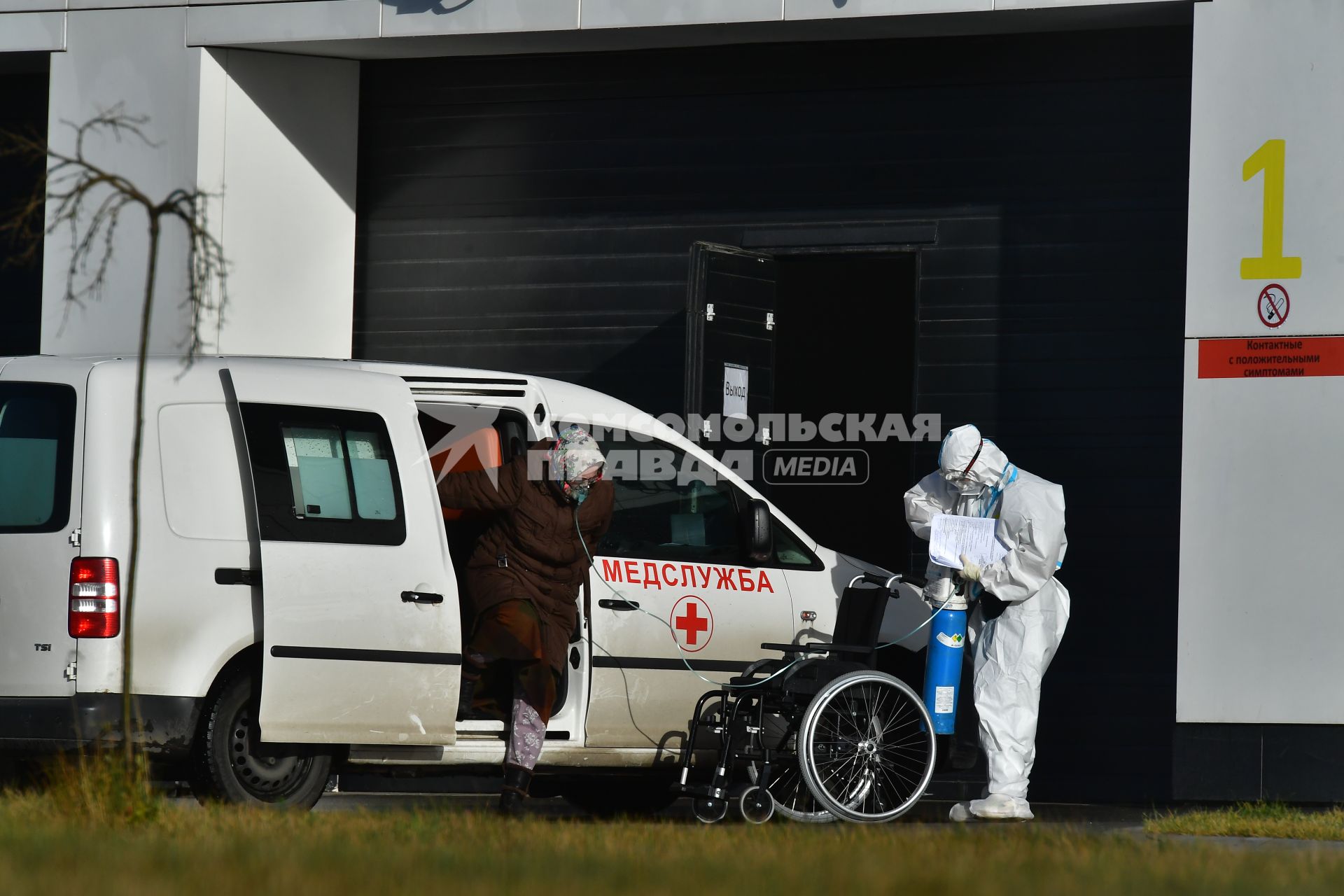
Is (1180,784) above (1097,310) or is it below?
below

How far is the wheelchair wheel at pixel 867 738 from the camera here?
805 centimetres

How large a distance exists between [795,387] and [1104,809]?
5.34 m

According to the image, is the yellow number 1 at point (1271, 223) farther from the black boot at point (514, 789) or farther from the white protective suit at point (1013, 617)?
the black boot at point (514, 789)

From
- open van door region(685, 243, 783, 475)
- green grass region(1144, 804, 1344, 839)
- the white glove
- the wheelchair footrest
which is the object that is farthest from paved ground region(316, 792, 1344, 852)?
open van door region(685, 243, 783, 475)

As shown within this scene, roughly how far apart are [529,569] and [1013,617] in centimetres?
249

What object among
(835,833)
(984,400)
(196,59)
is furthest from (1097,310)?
(196,59)

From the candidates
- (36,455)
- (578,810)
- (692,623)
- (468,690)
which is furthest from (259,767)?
(578,810)

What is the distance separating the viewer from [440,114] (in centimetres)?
1259

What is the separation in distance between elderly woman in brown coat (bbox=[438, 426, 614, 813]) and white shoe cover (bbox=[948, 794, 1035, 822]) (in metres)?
2.08

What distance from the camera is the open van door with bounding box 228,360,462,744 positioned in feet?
24.6

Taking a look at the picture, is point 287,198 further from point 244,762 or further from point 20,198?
point 244,762

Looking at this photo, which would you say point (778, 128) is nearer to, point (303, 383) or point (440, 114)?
point (440, 114)

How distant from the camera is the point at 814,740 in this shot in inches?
319

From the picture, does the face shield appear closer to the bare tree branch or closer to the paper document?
the paper document
